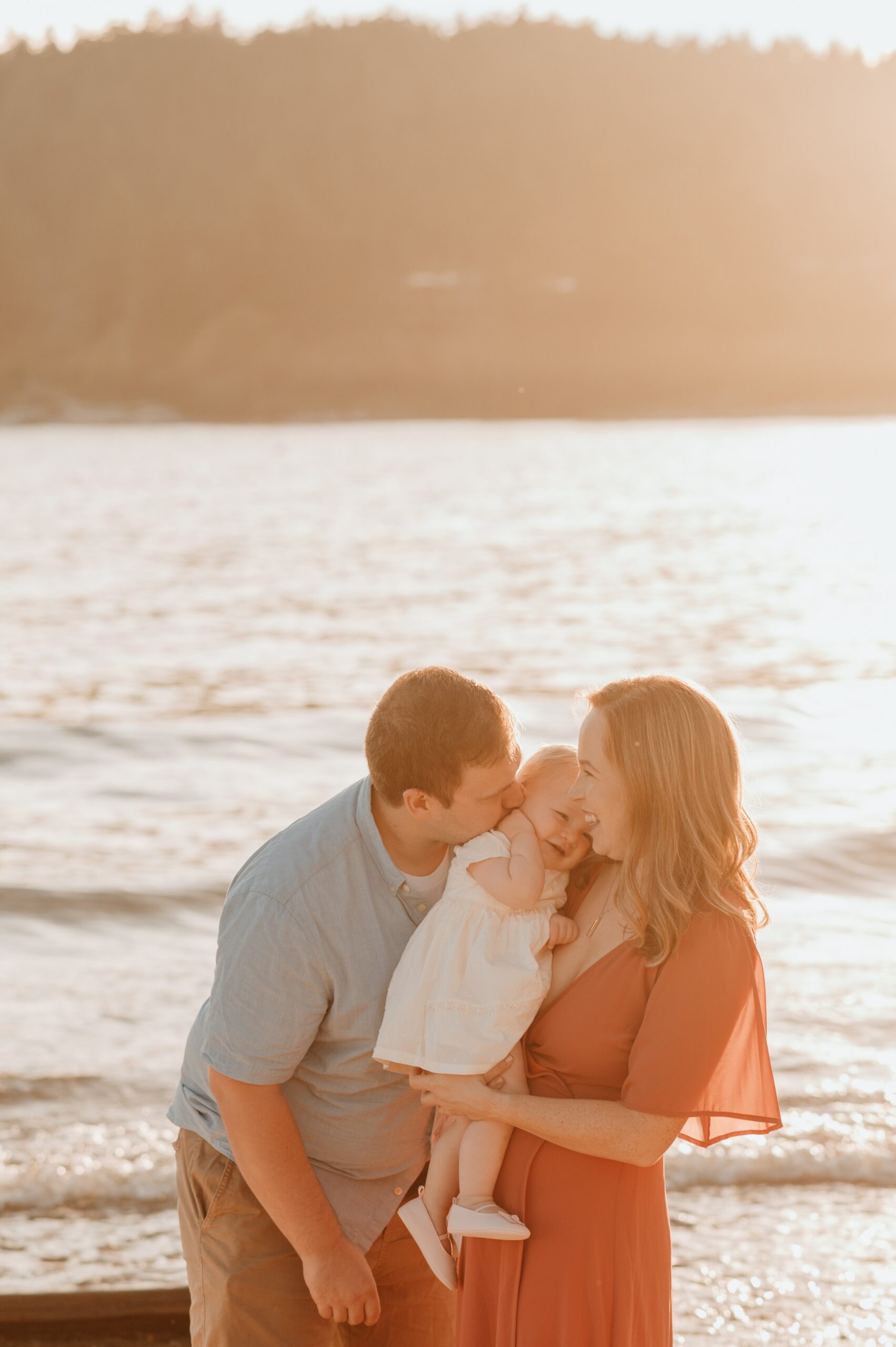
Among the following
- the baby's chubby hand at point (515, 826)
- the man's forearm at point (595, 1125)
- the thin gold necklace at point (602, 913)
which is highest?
the baby's chubby hand at point (515, 826)

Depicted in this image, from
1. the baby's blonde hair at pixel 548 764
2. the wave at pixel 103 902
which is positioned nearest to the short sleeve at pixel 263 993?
the baby's blonde hair at pixel 548 764

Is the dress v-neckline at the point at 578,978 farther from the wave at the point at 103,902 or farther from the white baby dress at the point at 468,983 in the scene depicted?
the wave at the point at 103,902

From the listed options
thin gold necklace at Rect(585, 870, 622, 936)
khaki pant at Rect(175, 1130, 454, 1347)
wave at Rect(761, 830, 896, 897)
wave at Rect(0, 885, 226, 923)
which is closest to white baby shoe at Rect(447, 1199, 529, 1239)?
khaki pant at Rect(175, 1130, 454, 1347)

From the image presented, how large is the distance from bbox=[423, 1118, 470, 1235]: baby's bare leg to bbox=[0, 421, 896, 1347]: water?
0.82m

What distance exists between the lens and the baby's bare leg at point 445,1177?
2832 mm

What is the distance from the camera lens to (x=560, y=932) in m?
2.75

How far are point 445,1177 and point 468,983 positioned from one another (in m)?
0.39

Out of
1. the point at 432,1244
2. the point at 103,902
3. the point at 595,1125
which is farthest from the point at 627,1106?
the point at 103,902

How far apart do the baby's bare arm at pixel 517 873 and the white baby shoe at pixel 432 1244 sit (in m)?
0.62

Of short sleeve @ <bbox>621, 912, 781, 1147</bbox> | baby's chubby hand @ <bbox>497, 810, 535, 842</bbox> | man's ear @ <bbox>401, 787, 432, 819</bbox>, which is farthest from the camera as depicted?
baby's chubby hand @ <bbox>497, 810, 535, 842</bbox>

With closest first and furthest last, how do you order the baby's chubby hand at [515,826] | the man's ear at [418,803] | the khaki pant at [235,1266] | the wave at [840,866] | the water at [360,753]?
the man's ear at [418,803]
the baby's chubby hand at [515,826]
the khaki pant at [235,1266]
the water at [360,753]
the wave at [840,866]

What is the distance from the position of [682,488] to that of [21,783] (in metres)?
41.1

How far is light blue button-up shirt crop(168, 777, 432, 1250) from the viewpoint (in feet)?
8.87

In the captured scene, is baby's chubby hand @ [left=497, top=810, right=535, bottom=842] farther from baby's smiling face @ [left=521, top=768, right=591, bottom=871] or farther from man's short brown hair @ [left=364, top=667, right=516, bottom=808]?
man's short brown hair @ [left=364, top=667, right=516, bottom=808]
